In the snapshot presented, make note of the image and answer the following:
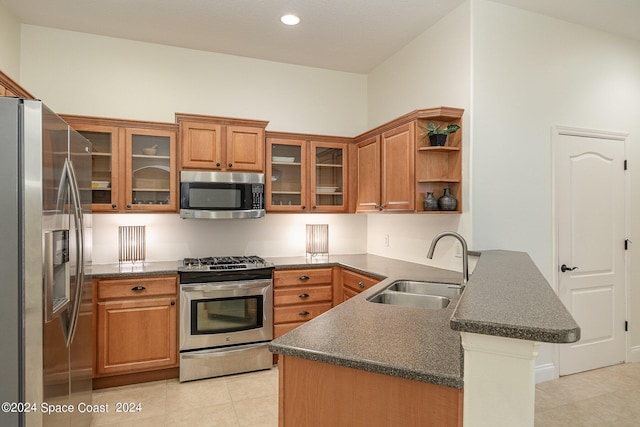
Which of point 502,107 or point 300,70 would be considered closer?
point 502,107

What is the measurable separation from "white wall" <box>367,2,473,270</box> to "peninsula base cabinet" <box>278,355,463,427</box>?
197 cm

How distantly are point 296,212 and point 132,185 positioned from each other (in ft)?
5.14

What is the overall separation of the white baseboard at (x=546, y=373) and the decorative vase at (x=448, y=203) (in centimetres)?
155

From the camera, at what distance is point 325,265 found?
3.66m

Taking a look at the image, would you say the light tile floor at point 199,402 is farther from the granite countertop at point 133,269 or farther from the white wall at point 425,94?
the white wall at point 425,94

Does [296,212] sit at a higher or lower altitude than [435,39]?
lower

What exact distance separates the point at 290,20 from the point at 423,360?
9.86ft

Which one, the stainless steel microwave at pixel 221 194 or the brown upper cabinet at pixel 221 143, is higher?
the brown upper cabinet at pixel 221 143

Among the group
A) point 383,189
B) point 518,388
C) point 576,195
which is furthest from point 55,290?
point 576,195

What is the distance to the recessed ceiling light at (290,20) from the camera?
3.15 meters

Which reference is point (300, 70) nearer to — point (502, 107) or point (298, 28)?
point (298, 28)

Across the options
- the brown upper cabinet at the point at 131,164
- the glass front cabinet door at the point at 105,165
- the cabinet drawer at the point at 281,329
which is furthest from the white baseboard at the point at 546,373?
the glass front cabinet door at the point at 105,165

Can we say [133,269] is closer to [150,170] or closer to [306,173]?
[150,170]

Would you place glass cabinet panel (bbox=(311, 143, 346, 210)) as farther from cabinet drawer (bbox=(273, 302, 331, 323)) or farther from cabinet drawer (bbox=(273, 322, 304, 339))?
cabinet drawer (bbox=(273, 322, 304, 339))
